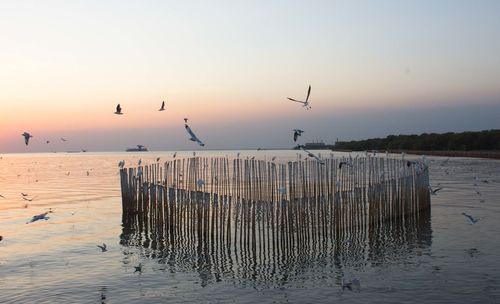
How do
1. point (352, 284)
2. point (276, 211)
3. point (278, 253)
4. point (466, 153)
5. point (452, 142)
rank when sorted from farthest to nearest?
point (452, 142) → point (466, 153) → point (276, 211) → point (278, 253) → point (352, 284)

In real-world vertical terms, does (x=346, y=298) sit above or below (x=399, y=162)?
below

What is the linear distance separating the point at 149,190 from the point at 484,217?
593 inches

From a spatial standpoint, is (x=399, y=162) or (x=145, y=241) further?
(x=399, y=162)

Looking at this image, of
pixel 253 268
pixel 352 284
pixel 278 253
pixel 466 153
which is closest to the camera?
pixel 352 284

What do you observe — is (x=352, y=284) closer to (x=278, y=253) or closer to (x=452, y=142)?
(x=278, y=253)

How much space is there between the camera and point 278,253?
55.0ft

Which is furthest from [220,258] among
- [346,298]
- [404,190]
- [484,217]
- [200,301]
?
[484,217]

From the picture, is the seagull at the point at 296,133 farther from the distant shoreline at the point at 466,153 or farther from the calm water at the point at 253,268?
the distant shoreline at the point at 466,153

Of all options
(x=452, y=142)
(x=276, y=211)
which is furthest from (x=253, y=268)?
(x=452, y=142)

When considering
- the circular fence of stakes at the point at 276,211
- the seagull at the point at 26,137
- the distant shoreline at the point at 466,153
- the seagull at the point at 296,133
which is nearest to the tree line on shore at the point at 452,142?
the distant shoreline at the point at 466,153

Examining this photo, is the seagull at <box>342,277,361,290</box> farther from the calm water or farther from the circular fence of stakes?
the circular fence of stakes

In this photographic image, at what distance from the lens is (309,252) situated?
16.8m

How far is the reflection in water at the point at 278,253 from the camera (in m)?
14.9

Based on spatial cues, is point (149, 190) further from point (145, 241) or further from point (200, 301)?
point (200, 301)
